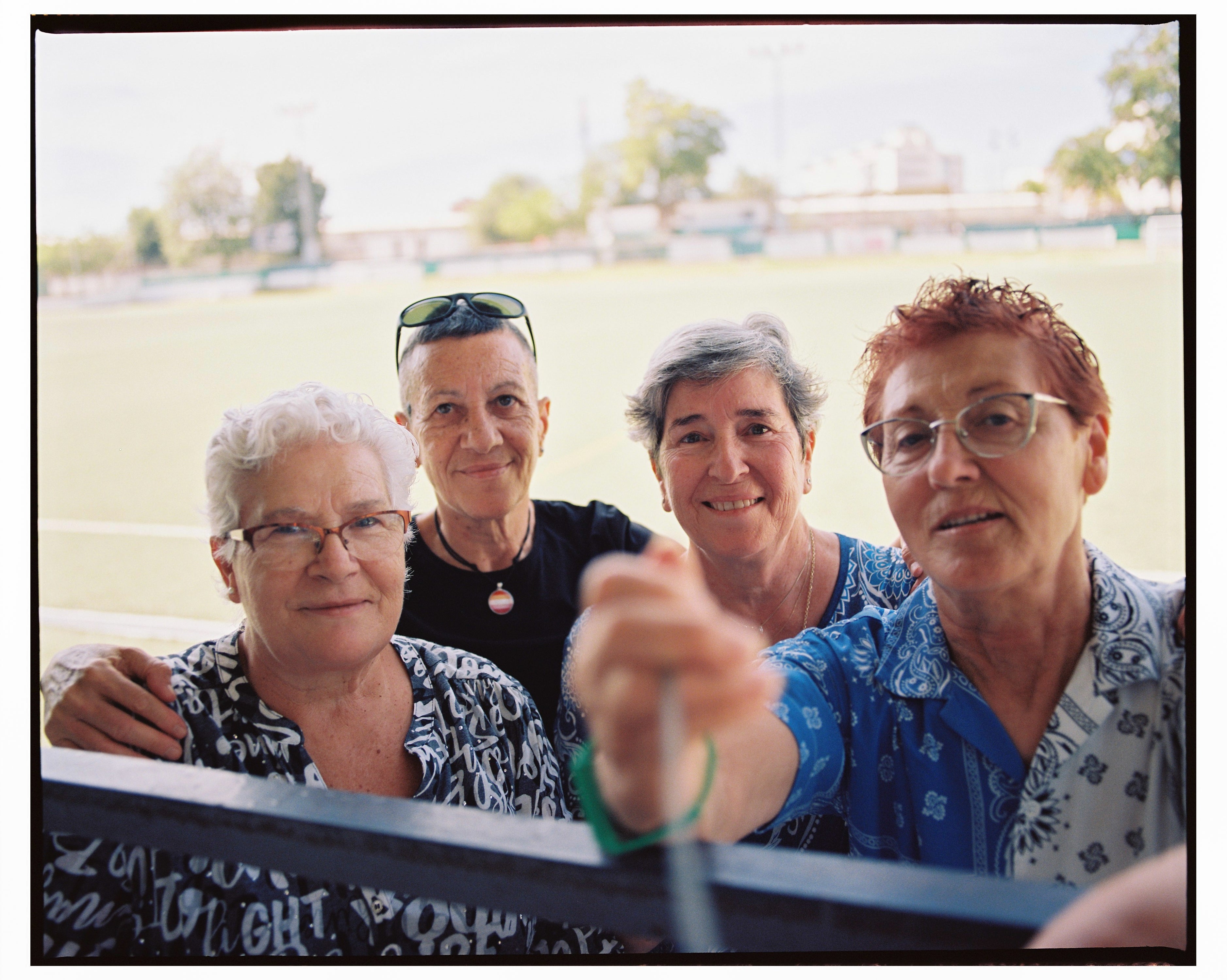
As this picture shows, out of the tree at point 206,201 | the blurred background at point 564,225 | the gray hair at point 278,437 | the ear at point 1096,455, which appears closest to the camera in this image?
the ear at point 1096,455

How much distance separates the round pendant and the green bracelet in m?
1.22

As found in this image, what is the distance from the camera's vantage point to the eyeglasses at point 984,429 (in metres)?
1.33

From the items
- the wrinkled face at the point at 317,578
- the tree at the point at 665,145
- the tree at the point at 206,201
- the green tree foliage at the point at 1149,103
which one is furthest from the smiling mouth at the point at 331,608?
the tree at the point at 206,201

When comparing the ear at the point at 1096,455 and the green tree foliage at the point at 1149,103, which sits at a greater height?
the green tree foliage at the point at 1149,103

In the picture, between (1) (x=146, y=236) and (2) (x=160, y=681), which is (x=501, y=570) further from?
(1) (x=146, y=236)

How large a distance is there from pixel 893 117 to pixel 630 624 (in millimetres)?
6212

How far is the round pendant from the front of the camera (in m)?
2.14

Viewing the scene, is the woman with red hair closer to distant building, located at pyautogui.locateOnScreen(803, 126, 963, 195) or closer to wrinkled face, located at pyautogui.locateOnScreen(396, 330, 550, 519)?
wrinkled face, located at pyautogui.locateOnScreen(396, 330, 550, 519)

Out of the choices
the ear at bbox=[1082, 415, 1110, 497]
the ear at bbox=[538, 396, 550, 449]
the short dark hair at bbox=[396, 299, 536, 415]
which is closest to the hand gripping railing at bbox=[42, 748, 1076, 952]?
the ear at bbox=[1082, 415, 1110, 497]

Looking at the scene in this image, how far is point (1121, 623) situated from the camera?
1342 millimetres

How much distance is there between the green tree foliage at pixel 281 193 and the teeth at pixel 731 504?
522 centimetres

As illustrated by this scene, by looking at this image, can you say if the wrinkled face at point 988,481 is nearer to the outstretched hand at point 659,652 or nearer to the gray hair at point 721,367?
the gray hair at point 721,367

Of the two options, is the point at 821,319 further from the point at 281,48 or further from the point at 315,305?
the point at 281,48
